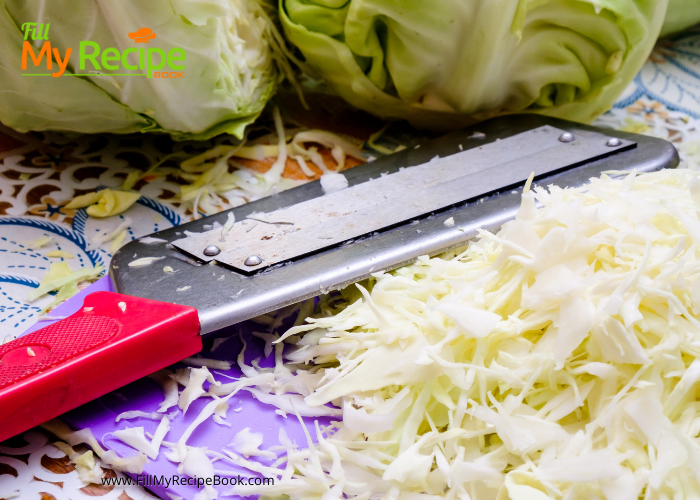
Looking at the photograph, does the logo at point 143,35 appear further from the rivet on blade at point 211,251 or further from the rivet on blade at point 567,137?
the rivet on blade at point 567,137

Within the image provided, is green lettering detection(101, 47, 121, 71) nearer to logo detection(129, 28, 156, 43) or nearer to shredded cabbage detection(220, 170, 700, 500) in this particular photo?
logo detection(129, 28, 156, 43)

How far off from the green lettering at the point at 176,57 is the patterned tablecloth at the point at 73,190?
248 mm

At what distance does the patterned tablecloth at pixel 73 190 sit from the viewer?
0.89 metres

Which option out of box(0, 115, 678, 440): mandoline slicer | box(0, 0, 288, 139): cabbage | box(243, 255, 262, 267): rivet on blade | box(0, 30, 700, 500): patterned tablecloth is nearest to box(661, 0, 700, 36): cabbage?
box(0, 30, 700, 500): patterned tablecloth

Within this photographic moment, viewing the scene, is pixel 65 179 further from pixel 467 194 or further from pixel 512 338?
pixel 512 338

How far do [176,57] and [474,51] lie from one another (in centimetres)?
56

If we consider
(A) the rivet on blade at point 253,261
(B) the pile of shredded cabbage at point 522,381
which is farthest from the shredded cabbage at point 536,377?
(A) the rivet on blade at point 253,261

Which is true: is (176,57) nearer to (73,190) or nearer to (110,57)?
(110,57)

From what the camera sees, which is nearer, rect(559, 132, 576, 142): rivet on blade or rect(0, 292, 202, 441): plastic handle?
rect(0, 292, 202, 441): plastic handle

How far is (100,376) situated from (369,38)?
0.84 meters

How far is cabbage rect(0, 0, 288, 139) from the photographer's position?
3.22 ft

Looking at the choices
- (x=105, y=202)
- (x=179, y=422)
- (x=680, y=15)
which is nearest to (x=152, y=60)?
(x=105, y=202)

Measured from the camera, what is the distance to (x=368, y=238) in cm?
88

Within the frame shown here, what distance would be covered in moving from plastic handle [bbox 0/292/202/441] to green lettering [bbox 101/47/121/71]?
0.47 metres
